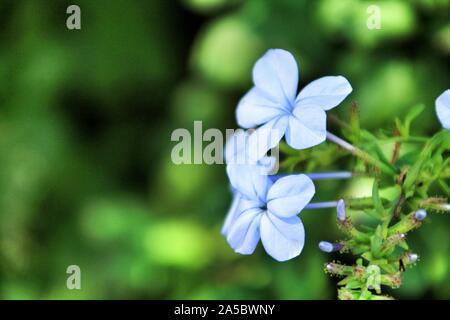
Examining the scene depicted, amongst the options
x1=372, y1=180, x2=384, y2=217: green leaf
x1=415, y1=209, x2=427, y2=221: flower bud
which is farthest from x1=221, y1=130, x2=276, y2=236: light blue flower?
x1=415, y1=209, x2=427, y2=221: flower bud

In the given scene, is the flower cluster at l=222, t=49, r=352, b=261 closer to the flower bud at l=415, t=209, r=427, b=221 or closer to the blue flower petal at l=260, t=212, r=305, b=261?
the blue flower petal at l=260, t=212, r=305, b=261

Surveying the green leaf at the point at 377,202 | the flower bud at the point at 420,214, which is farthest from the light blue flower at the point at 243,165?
the flower bud at the point at 420,214

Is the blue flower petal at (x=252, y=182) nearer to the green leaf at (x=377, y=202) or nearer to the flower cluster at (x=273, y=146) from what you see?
the flower cluster at (x=273, y=146)

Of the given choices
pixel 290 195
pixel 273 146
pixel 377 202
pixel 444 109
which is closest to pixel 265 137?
pixel 273 146

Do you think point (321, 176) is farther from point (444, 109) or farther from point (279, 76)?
point (444, 109)
